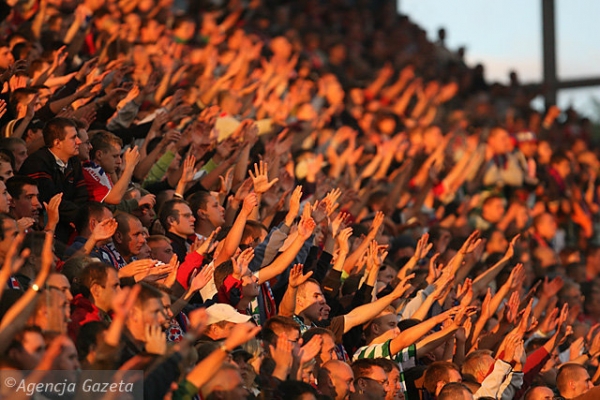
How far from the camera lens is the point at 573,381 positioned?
21.0 feet

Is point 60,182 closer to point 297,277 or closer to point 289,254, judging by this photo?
point 289,254

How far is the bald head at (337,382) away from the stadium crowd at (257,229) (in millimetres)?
12

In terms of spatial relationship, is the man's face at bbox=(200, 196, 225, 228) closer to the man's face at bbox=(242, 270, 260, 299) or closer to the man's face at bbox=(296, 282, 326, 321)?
the man's face at bbox=(296, 282, 326, 321)

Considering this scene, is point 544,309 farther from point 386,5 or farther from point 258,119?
point 386,5

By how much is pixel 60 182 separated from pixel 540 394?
2.44 m

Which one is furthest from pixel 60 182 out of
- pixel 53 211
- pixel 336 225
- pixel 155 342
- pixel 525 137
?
pixel 525 137

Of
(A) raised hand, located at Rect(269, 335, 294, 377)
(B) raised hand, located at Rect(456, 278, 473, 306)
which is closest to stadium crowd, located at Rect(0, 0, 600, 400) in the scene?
(A) raised hand, located at Rect(269, 335, 294, 377)

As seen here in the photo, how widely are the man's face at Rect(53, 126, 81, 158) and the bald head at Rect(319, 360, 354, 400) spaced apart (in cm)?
181

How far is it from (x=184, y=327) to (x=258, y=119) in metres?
4.35

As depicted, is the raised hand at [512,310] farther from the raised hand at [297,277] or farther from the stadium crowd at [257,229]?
the raised hand at [297,277]

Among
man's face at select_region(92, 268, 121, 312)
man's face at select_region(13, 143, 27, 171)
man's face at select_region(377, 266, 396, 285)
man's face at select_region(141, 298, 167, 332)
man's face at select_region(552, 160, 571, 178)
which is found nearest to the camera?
man's face at select_region(141, 298, 167, 332)

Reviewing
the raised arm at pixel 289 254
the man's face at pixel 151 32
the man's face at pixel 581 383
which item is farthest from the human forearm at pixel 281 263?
the man's face at pixel 151 32

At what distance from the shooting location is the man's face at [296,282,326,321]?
587 cm

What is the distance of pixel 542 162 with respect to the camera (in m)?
12.5
